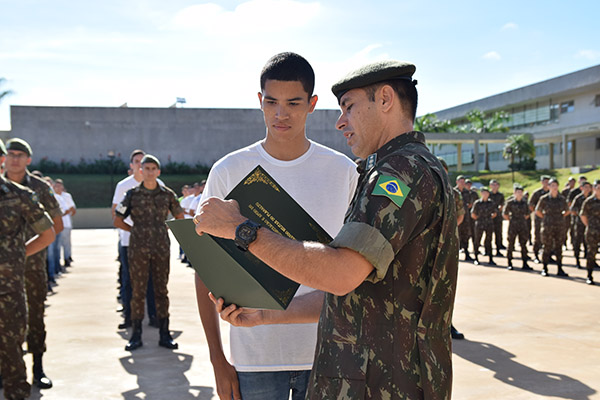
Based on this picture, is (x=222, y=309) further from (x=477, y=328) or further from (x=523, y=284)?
(x=523, y=284)

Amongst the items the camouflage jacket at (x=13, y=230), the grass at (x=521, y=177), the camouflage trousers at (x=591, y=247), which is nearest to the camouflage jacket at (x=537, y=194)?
the camouflage trousers at (x=591, y=247)

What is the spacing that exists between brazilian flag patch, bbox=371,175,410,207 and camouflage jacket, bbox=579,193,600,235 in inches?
438

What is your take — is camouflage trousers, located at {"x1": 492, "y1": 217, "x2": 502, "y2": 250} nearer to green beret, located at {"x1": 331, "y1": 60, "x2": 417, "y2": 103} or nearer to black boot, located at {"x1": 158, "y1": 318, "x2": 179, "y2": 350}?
black boot, located at {"x1": 158, "y1": 318, "x2": 179, "y2": 350}

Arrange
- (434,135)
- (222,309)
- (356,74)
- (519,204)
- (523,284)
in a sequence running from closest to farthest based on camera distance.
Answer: (356,74)
(222,309)
(523,284)
(519,204)
(434,135)

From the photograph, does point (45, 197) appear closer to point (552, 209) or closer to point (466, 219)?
point (552, 209)

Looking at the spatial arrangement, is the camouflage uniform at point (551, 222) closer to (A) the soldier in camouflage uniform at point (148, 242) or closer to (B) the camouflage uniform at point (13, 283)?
(A) the soldier in camouflage uniform at point (148, 242)

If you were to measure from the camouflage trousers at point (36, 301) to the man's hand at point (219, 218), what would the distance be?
4370mm

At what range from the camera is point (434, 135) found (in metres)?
45.1

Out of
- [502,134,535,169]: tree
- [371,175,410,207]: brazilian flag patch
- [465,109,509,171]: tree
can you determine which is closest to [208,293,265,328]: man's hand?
[371,175,410,207]: brazilian flag patch

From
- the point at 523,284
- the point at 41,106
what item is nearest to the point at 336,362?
the point at 523,284

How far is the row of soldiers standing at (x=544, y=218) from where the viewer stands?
37.4 feet

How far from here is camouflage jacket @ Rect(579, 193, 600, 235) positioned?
1125cm

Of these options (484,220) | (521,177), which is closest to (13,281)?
(484,220)

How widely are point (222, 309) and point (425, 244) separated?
32.1 inches
